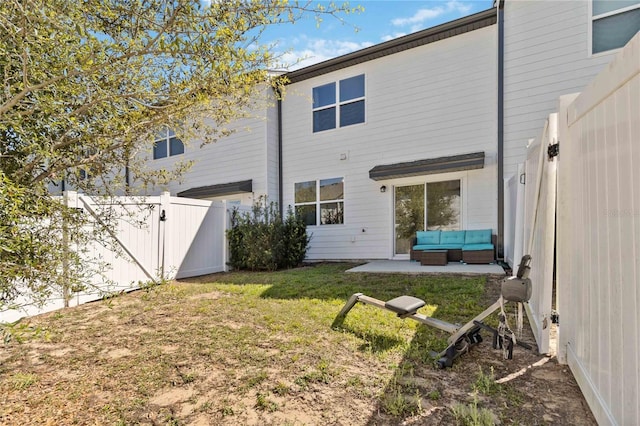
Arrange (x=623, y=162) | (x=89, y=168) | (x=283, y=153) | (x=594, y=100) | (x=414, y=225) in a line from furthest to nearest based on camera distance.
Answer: (x=283, y=153) < (x=414, y=225) < (x=89, y=168) < (x=594, y=100) < (x=623, y=162)

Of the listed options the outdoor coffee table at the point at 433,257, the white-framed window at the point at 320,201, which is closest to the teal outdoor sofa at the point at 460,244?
the outdoor coffee table at the point at 433,257

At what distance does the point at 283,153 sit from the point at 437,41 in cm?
560

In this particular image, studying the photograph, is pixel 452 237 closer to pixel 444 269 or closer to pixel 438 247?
pixel 438 247

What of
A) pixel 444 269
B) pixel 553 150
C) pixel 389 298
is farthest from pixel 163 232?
pixel 553 150

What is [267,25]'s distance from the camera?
245 centimetres

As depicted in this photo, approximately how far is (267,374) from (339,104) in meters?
9.14

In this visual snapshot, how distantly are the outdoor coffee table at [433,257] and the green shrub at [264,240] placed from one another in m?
3.36

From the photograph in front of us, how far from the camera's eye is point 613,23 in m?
Answer: 7.01

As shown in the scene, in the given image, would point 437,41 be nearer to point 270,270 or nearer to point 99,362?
point 270,270

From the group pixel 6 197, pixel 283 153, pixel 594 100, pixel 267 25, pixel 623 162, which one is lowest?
pixel 6 197

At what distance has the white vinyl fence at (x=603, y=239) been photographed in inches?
57.6

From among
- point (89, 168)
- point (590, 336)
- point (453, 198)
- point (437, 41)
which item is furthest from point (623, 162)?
point (437, 41)

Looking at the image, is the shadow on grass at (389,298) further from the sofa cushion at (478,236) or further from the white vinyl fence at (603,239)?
the sofa cushion at (478,236)

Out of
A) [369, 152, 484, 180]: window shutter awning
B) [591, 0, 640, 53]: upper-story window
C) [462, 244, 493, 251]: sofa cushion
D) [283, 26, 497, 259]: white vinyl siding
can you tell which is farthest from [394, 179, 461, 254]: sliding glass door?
[591, 0, 640, 53]: upper-story window
